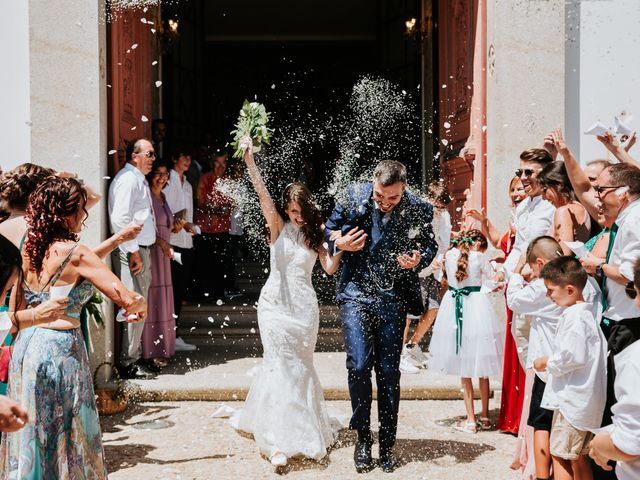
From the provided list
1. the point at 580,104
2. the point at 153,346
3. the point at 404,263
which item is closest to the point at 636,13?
the point at 580,104

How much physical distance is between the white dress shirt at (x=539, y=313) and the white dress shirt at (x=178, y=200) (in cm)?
438

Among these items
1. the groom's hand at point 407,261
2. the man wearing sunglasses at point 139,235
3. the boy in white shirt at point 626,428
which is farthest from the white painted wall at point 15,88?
the boy in white shirt at point 626,428

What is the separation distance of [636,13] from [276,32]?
11.3 meters

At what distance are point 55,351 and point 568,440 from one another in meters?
2.66

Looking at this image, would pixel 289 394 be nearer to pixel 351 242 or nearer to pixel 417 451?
pixel 417 451

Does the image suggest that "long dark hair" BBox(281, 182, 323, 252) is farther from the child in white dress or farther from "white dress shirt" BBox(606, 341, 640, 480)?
"white dress shirt" BBox(606, 341, 640, 480)

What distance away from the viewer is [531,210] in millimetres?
5281

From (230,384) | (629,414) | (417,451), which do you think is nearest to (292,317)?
(417,451)

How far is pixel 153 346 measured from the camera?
7316mm

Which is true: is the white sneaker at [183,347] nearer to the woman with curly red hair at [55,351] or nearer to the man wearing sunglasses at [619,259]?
the woman with curly red hair at [55,351]

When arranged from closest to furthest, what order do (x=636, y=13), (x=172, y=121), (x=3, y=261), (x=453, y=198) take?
(x=3, y=261), (x=636, y=13), (x=453, y=198), (x=172, y=121)

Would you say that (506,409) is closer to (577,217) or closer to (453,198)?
(577,217)

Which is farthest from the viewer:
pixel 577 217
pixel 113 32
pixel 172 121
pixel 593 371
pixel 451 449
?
pixel 172 121

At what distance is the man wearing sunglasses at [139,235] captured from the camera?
22.1 ft
